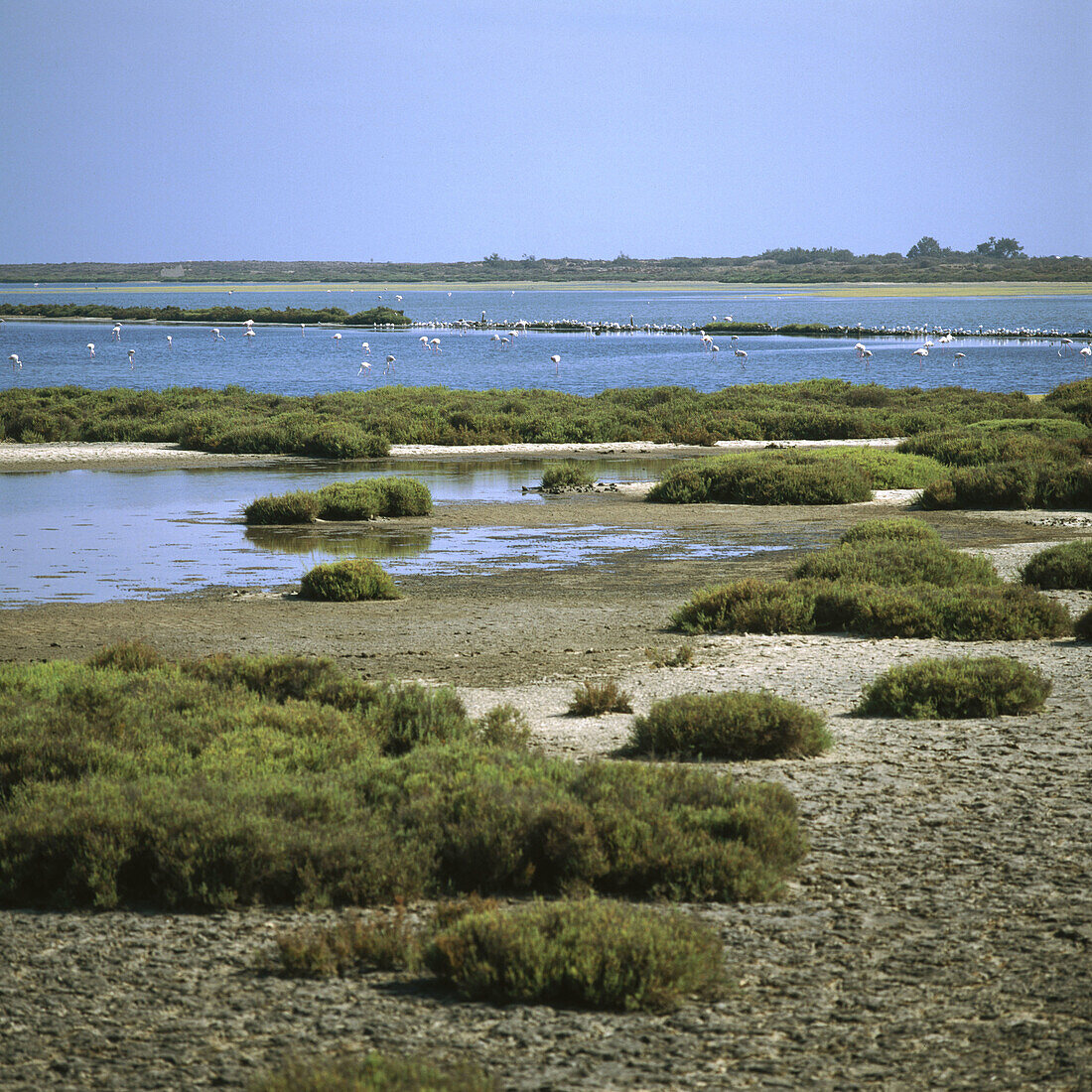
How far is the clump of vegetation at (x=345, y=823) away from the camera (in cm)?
601

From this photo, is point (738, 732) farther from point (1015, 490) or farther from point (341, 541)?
point (1015, 490)

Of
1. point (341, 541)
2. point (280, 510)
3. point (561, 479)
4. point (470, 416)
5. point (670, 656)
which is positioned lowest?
point (341, 541)

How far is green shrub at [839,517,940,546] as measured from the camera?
17.4m

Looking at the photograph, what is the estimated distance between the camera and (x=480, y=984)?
4910mm

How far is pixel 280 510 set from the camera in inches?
894

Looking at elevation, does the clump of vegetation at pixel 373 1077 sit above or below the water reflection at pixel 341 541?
above

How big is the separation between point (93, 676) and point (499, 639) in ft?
15.9

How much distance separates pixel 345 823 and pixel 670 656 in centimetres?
606

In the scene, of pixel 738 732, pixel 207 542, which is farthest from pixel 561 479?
pixel 738 732

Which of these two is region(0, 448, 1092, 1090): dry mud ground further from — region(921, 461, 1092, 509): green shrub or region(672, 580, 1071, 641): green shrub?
region(921, 461, 1092, 509): green shrub

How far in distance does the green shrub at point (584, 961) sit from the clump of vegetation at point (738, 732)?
133 inches

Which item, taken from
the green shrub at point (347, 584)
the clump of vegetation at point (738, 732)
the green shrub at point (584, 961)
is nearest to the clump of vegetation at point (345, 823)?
the green shrub at point (584, 961)

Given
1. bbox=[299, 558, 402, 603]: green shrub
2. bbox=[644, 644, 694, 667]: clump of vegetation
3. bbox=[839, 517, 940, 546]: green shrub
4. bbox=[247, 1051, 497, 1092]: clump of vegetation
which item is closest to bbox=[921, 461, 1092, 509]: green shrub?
bbox=[839, 517, 940, 546]: green shrub

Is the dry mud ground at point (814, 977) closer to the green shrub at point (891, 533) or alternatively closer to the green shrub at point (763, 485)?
the green shrub at point (891, 533)
